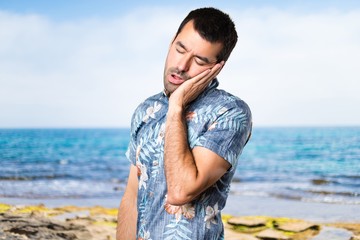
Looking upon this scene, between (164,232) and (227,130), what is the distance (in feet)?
1.59

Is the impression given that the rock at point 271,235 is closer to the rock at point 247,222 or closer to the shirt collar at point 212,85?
the rock at point 247,222

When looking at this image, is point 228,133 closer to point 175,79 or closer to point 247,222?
point 175,79

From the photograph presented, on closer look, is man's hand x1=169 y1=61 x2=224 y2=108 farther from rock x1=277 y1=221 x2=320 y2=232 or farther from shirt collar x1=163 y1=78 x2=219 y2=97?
rock x1=277 y1=221 x2=320 y2=232

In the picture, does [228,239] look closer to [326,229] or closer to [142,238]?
[326,229]

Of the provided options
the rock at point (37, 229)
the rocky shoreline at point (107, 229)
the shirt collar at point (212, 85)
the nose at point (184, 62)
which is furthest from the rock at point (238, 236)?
the nose at point (184, 62)

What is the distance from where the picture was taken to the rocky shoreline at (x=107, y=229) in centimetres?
691

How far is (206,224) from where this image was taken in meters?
2.31

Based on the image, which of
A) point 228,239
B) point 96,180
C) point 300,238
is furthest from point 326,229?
point 96,180

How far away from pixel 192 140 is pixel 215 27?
18.7 inches

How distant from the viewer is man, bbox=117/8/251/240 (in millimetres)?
2213

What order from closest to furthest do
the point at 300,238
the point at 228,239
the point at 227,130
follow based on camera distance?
the point at 227,130, the point at 228,239, the point at 300,238

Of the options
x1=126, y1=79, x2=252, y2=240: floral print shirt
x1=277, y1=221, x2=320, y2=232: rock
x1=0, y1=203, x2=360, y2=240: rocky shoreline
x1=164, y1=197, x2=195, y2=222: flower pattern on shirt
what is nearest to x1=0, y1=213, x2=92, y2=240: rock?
x1=0, y1=203, x2=360, y2=240: rocky shoreline

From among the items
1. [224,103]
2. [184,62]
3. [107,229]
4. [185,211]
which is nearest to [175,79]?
[184,62]

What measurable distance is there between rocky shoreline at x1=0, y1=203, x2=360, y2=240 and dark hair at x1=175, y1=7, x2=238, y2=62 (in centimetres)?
469
